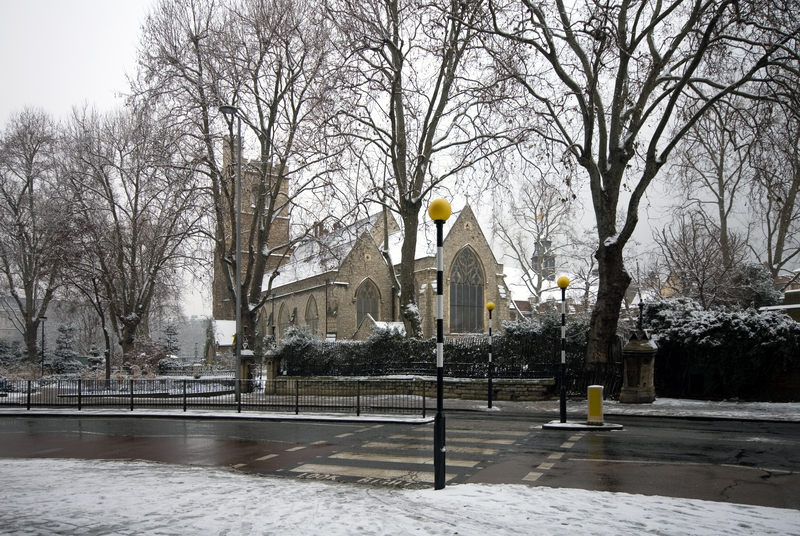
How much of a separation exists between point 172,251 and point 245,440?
20441mm

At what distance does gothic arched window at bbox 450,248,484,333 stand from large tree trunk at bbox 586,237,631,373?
2359cm

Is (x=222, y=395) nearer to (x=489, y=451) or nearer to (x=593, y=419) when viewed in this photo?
(x=593, y=419)

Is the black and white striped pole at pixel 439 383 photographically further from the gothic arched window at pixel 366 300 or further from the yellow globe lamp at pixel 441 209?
the gothic arched window at pixel 366 300

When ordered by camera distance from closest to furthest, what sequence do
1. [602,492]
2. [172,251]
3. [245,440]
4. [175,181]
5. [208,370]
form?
[602,492] < [245,440] < [175,181] < [172,251] < [208,370]

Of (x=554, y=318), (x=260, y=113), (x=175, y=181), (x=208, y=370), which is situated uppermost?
(x=260, y=113)

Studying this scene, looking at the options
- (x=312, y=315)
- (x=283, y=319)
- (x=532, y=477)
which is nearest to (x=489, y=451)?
(x=532, y=477)

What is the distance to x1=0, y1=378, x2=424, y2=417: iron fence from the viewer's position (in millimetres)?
18469

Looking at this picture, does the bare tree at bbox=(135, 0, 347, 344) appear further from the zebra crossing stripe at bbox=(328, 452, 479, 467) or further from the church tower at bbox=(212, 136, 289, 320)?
the zebra crossing stripe at bbox=(328, 452, 479, 467)

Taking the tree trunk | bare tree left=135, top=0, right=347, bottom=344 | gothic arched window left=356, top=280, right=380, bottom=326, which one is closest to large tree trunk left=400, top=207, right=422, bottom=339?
bare tree left=135, top=0, right=347, bottom=344

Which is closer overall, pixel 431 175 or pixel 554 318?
pixel 554 318

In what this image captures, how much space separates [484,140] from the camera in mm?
21984

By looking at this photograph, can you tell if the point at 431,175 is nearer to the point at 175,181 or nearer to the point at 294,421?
the point at 175,181

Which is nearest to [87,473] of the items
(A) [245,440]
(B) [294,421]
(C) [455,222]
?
(A) [245,440]

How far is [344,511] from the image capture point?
6.18 meters
